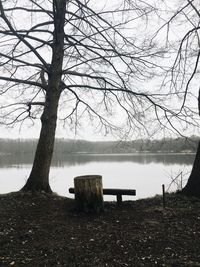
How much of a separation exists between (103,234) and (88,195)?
1393 mm

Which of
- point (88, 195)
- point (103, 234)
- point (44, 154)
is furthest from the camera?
point (44, 154)

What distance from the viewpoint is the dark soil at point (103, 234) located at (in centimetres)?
476

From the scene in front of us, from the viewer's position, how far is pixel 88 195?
7.00 metres

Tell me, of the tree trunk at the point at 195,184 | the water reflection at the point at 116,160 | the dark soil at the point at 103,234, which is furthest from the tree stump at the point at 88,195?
the water reflection at the point at 116,160

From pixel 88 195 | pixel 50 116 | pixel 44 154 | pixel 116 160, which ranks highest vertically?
pixel 50 116

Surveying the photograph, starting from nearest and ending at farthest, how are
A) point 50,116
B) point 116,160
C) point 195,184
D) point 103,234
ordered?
point 103,234, point 195,184, point 50,116, point 116,160

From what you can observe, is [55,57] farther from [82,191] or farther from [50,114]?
[82,191]

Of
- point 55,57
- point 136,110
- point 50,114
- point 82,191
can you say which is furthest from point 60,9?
point 82,191

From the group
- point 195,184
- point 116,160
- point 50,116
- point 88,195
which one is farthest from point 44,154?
point 116,160

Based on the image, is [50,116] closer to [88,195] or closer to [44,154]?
[44,154]

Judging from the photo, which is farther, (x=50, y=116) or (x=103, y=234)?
(x=50, y=116)

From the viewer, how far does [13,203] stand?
26.1 ft

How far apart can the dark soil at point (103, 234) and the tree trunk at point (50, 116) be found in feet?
4.48

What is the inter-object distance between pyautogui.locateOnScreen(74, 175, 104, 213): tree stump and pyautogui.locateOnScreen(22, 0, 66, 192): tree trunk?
97.5 inches
